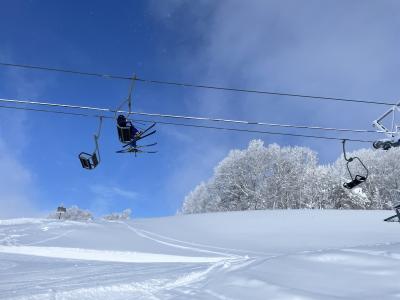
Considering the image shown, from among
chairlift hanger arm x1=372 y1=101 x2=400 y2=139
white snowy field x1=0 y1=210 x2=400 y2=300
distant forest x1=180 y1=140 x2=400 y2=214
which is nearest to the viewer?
white snowy field x1=0 y1=210 x2=400 y2=300

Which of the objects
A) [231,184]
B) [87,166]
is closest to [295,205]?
[231,184]

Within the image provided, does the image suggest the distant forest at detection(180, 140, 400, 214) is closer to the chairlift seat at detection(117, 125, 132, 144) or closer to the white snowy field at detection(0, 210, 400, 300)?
the white snowy field at detection(0, 210, 400, 300)

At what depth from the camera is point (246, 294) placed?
15.4 feet

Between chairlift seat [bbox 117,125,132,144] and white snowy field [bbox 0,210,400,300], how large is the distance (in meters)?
3.08

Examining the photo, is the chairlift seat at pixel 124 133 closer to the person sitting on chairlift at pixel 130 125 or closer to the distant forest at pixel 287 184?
the person sitting on chairlift at pixel 130 125

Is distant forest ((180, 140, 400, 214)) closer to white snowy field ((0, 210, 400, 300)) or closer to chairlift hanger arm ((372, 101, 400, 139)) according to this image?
white snowy field ((0, 210, 400, 300))

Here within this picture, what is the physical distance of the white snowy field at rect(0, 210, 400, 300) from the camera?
16.5 feet

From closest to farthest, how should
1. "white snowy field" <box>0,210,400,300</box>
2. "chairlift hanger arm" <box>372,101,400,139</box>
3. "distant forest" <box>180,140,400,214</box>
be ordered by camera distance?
Answer: "white snowy field" <box>0,210,400,300</box>
"chairlift hanger arm" <box>372,101,400,139</box>
"distant forest" <box>180,140,400,214</box>

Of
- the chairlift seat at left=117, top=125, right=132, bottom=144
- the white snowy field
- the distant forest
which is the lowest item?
the white snowy field

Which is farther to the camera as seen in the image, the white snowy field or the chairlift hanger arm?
the chairlift hanger arm

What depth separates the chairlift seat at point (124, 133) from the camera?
11318mm

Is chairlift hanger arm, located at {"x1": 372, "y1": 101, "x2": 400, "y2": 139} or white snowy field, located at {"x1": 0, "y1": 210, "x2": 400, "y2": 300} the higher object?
chairlift hanger arm, located at {"x1": 372, "y1": 101, "x2": 400, "y2": 139}

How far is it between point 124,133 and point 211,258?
12.9 feet

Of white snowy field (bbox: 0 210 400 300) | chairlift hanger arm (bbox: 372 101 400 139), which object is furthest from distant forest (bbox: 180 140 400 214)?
chairlift hanger arm (bbox: 372 101 400 139)
